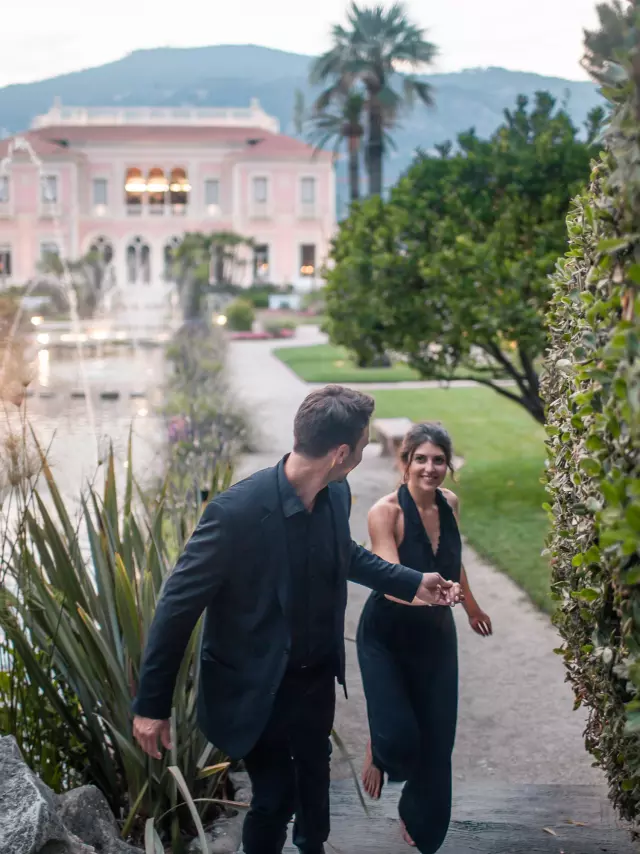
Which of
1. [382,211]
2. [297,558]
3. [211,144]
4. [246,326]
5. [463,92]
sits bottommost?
[246,326]

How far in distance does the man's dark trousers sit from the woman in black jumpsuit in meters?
0.49

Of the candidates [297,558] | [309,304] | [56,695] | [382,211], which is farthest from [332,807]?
[309,304]

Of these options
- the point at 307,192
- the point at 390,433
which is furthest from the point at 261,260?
the point at 390,433

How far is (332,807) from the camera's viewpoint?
158 inches

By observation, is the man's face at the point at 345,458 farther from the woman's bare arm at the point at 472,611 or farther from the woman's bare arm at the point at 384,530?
the woman's bare arm at the point at 472,611

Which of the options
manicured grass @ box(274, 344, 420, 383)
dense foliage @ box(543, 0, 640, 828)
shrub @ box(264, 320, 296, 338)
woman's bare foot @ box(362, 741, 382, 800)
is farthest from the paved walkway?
shrub @ box(264, 320, 296, 338)

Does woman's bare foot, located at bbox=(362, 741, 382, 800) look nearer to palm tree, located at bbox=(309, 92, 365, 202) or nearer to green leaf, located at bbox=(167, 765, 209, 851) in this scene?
green leaf, located at bbox=(167, 765, 209, 851)

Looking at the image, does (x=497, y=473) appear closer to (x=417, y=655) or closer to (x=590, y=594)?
(x=417, y=655)

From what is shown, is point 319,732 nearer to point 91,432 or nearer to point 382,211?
point 382,211

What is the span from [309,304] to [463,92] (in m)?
157

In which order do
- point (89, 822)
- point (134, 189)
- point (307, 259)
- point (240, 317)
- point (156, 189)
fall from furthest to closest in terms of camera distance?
point (134, 189) < point (156, 189) < point (307, 259) < point (240, 317) < point (89, 822)

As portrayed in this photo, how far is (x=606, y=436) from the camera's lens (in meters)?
2.24

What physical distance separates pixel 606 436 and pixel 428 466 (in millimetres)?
1703

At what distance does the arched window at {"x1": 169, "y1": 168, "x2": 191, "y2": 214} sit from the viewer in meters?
60.8
